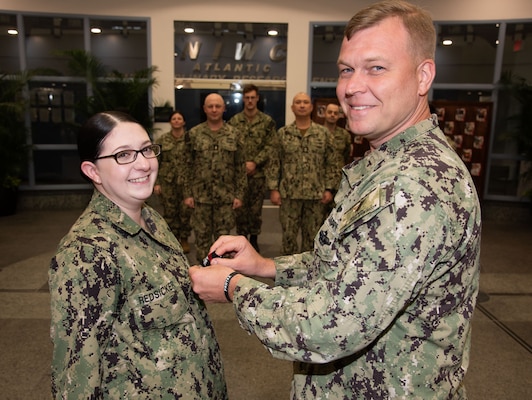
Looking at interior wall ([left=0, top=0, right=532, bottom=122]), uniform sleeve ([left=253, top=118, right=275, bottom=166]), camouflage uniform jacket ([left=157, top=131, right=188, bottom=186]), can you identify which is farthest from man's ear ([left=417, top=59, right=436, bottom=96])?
interior wall ([left=0, top=0, right=532, bottom=122])

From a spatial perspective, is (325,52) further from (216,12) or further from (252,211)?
(252,211)

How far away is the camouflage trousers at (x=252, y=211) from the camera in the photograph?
5344 millimetres

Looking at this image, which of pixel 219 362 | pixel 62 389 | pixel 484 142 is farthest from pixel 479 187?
pixel 62 389

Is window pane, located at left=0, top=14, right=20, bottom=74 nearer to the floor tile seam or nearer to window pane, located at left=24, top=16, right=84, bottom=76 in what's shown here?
window pane, located at left=24, top=16, right=84, bottom=76

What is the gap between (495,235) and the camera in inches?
244

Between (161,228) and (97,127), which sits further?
(161,228)

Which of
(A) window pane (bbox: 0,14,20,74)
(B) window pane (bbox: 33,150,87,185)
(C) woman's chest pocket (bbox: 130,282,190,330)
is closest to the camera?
(C) woman's chest pocket (bbox: 130,282,190,330)

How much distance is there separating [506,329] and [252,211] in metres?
2.93

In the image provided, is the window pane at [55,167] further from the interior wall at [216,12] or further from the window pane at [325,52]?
the window pane at [325,52]

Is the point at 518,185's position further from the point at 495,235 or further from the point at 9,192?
the point at 9,192

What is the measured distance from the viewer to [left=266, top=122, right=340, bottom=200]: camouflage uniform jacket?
4566mm

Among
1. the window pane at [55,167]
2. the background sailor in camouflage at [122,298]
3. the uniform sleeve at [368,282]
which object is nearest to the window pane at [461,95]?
the window pane at [55,167]

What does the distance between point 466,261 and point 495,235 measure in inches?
231

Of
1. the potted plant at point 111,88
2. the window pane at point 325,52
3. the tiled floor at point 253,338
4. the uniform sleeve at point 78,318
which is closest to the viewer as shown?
the uniform sleeve at point 78,318
